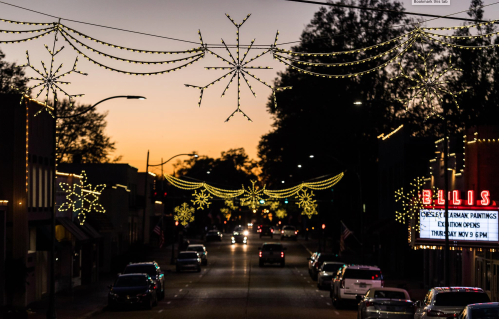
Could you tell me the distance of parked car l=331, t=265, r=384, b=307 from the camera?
31.9m

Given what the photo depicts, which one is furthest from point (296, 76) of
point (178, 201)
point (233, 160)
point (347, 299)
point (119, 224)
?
point (233, 160)

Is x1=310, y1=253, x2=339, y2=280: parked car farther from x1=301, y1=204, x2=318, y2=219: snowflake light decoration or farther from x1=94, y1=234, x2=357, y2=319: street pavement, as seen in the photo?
x1=301, y1=204, x2=318, y2=219: snowflake light decoration

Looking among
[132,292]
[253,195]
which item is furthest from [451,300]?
[253,195]

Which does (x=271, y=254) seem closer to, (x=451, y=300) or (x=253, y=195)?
(x=253, y=195)

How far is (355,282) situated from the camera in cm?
3197

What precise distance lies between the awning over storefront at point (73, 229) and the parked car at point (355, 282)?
14.6 meters

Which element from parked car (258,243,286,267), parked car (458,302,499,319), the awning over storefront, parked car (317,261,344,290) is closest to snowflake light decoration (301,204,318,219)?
parked car (258,243,286,267)

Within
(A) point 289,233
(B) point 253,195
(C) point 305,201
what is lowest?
(A) point 289,233

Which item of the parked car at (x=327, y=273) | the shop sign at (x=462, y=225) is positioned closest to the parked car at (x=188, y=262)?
the parked car at (x=327, y=273)

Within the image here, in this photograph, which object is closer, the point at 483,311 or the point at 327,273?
the point at 483,311

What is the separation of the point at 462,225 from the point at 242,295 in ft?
39.0

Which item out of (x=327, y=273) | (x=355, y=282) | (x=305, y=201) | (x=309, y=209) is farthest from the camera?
(x=309, y=209)

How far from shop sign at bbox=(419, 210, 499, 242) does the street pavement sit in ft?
15.8

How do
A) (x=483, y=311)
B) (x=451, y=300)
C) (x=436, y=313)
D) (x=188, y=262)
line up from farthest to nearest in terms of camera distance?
(x=188, y=262) → (x=451, y=300) → (x=436, y=313) → (x=483, y=311)
